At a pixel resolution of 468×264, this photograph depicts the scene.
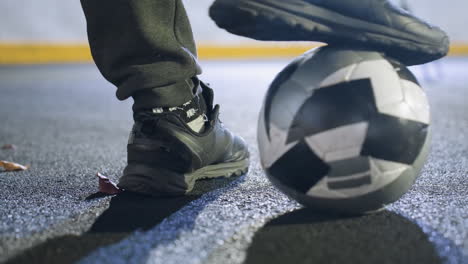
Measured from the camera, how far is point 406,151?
3.43 ft

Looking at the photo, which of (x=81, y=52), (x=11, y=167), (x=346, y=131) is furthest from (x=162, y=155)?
(x=81, y=52)

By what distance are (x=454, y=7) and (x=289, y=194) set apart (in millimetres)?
14795

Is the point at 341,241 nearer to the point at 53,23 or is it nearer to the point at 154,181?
the point at 154,181

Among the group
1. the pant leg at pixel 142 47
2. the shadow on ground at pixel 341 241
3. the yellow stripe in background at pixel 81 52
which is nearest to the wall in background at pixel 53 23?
the yellow stripe in background at pixel 81 52

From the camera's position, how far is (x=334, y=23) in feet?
3.48

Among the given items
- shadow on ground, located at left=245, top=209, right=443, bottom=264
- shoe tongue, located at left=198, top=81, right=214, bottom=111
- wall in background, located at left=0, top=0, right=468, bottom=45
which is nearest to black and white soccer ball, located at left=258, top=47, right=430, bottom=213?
shadow on ground, located at left=245, top=209, right=443, bottom=264

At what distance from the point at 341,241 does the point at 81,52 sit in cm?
943

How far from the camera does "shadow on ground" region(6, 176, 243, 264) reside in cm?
90

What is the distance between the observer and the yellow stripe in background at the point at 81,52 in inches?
336

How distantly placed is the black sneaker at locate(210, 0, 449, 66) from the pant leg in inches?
10.7

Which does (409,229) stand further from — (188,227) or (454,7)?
(454,7)

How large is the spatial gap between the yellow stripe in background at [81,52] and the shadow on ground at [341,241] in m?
8.70

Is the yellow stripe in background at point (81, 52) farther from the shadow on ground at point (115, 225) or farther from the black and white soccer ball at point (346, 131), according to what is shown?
the black and white soccer ball at point (346, 131)

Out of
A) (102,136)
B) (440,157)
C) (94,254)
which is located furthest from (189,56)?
(102,136)
